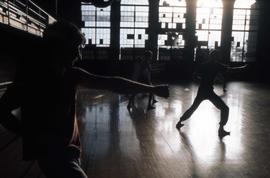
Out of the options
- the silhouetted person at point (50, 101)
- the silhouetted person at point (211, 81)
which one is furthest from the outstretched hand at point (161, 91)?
the silhouetted person at point (211, 81)

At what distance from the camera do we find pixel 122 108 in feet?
29.8

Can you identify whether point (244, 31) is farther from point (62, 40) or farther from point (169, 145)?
point (62, 40)

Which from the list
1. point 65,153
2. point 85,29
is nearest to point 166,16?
point 85,29

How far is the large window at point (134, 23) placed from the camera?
22.3m

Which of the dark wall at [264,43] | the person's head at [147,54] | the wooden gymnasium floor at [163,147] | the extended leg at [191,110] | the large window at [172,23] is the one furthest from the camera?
the dark wall at [264,43]

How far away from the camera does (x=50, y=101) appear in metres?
1.59

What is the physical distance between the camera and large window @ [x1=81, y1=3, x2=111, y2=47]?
22.0 meters

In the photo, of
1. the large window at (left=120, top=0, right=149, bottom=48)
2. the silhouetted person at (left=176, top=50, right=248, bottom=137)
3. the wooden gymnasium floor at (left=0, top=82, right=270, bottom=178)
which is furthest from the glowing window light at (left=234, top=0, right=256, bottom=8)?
the silhouetted person at (left=176, top=50, right=248, bottom=137)

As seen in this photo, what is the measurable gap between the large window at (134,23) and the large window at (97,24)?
1082 mm

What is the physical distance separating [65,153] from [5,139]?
4.26m

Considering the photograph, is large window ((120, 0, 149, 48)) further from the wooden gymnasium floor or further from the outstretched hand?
the outstretched hand

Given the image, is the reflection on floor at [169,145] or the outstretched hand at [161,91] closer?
the outstretched hand at [161,91]

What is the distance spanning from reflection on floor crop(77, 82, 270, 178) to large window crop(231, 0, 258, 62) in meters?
15.6

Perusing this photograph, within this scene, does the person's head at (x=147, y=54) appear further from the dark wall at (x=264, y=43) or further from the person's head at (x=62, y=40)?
the dark wall at (x=264, y=43)
